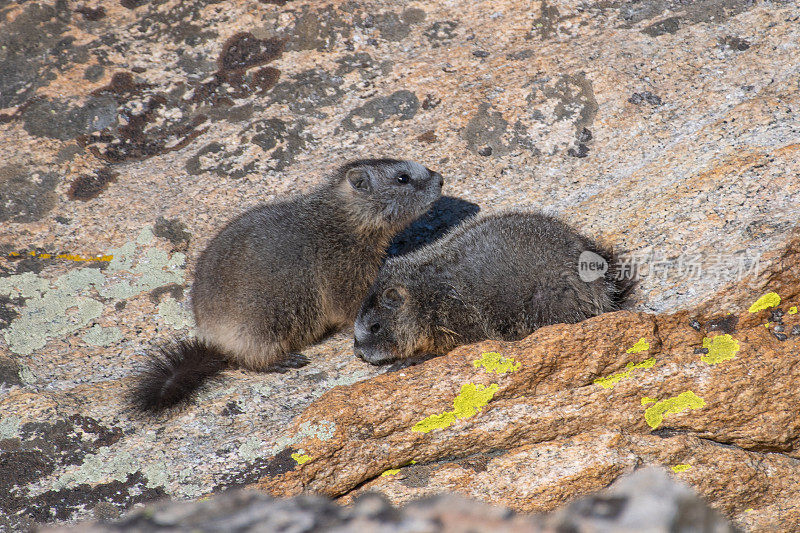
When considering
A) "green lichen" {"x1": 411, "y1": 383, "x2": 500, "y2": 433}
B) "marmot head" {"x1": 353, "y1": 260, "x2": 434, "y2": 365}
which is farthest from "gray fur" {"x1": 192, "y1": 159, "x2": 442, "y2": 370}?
"green lichen" {"x1": 411, "y1": 383, "x2": 500, "y2": 433}

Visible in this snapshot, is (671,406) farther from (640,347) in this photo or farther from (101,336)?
(101,336)

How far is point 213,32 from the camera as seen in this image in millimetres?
8141

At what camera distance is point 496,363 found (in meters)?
4.77

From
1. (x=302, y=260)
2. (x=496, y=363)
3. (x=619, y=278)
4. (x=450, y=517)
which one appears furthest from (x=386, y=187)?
(x=450, y=517)

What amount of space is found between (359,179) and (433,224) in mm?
1039

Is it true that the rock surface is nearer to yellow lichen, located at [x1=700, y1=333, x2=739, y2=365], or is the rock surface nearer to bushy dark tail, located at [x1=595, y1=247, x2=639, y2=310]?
yellow lichen, located at [x1=700, y1=333, x2=739, y2=365]

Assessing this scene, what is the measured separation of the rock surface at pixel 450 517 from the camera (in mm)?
1808

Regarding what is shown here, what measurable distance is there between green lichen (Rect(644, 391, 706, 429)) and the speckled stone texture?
0.26ft

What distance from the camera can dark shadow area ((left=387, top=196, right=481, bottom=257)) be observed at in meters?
6.84

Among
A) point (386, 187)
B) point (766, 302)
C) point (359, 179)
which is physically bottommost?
point (766, 302)

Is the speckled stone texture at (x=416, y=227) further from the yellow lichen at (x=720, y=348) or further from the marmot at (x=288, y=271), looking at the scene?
the marmot at (x=288, y=271)

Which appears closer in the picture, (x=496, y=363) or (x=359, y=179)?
(x=496, y=363)

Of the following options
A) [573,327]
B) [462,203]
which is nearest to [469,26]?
[462,203]

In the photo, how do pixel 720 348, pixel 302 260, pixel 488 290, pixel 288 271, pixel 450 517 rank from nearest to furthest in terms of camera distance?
1. pixel 450 517
2. pixel 720 348
3. pixel 488 290
4. pixel 288 271
5. pixel 302 260
